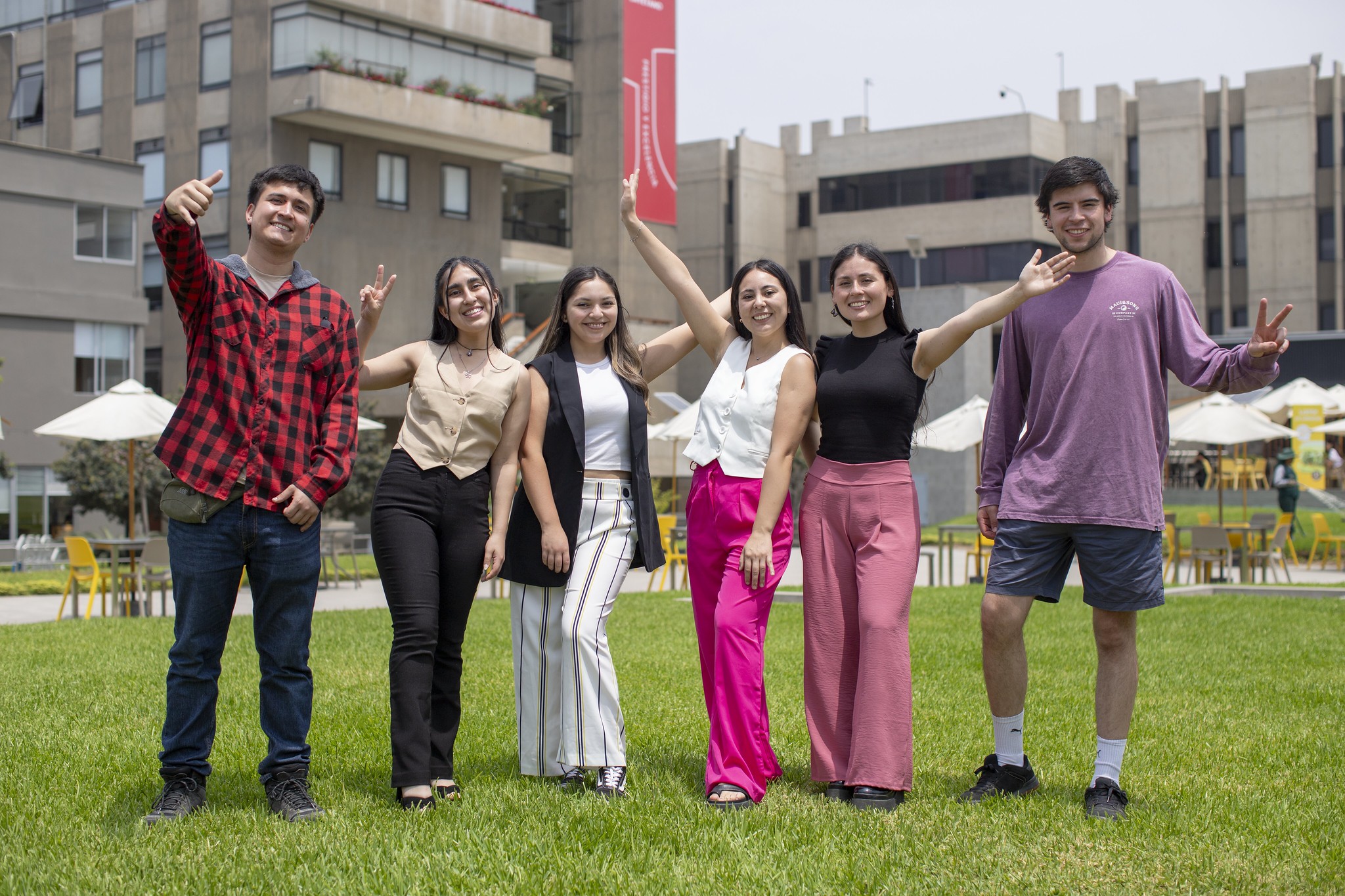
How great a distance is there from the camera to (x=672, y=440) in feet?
93.4

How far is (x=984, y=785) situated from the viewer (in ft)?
17.5

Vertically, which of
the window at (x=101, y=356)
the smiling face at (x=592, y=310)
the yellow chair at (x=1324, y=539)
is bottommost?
the yellow chair at (x=1324, y=539)

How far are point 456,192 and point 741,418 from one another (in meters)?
37.5

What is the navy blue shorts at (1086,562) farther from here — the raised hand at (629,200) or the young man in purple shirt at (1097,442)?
the raised hand at (629,200)

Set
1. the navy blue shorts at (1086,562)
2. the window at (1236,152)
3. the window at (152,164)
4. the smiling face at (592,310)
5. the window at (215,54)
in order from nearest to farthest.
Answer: the navy blue shorts at (1086,562), the smiling face at (592,310), the window at (215,54), the window at (152,164), the window at (1236,152)

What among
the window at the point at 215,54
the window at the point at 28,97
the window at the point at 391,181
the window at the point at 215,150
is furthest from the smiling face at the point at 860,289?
the window at the point at 28,97

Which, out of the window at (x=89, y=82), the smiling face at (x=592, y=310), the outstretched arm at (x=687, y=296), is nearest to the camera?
the smiling face at (x=592, y=310)

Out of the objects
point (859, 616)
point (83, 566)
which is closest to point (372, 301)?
point (859, 616)

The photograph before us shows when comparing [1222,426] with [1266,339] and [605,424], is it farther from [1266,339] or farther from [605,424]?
[605,424]

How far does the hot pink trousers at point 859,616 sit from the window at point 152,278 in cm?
3813

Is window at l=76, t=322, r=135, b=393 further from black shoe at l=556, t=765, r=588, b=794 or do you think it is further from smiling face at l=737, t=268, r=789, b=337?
smiling face at l=737, t=268, r=789, b=337

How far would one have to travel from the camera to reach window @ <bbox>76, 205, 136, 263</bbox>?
36.2 metres

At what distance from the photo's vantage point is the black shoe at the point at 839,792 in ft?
17.2

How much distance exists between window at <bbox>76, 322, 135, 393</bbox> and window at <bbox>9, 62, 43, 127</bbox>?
455 inches
